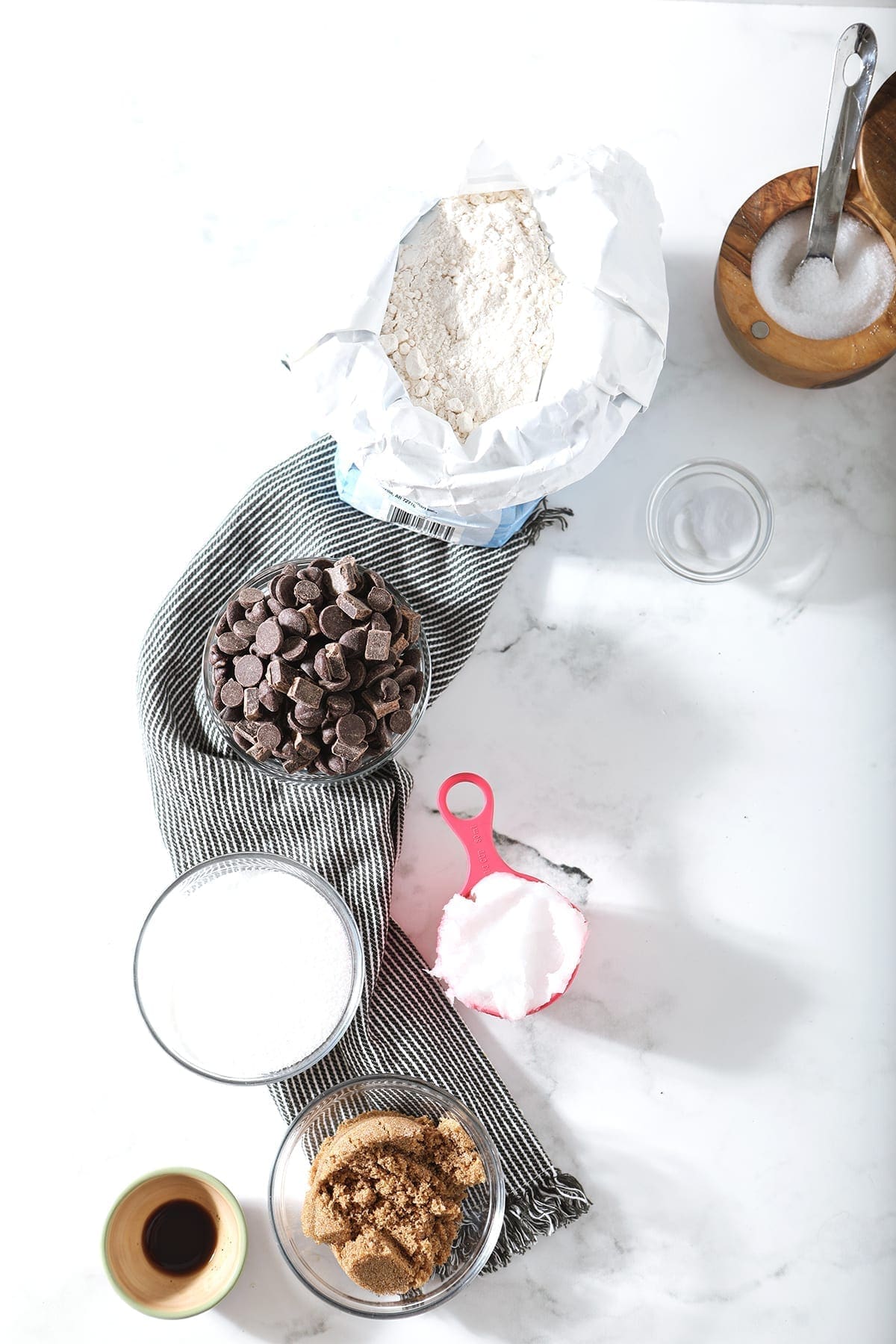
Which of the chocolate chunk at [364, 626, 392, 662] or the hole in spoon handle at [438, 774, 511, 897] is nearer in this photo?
the chocolate chunk at [364, 626, 392, 662]

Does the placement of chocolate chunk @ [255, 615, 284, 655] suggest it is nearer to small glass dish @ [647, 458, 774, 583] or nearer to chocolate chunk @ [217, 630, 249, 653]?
chocolate chunk @ [217, 630, 249, 653]

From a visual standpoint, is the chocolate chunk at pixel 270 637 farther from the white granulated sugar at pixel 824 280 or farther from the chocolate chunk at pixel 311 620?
the white granulated sugar at pixel 824 280

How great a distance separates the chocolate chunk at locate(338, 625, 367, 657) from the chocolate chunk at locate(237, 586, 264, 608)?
0.11 metres

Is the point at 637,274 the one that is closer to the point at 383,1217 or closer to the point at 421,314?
the point at 421,314

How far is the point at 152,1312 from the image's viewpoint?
1.08 m

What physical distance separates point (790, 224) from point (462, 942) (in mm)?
888

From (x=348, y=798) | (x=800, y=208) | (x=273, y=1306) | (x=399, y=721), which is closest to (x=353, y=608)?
(x=399, y=721)

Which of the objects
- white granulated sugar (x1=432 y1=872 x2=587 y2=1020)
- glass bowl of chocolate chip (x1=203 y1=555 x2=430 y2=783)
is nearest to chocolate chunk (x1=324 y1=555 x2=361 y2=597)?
glass bowl of chocolate chip (x1=203 y1=555 x2=430 y2=783)

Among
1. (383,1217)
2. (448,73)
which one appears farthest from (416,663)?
(448,73)

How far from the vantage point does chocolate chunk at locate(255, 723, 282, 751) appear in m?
1.04

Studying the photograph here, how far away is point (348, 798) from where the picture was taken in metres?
1.14

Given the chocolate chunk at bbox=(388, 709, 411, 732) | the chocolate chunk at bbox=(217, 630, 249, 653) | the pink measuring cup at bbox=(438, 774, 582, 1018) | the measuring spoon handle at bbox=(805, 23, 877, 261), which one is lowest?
the pink measuring cup at bbox=(438, 774, 582, 1018)

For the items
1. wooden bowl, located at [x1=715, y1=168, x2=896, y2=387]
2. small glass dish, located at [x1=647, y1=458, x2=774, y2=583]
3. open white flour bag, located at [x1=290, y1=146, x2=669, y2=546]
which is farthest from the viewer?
small glass dish, located at [x1=647, y1=458, x2=774, y2=583]

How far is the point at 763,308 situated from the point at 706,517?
24 centimetres
